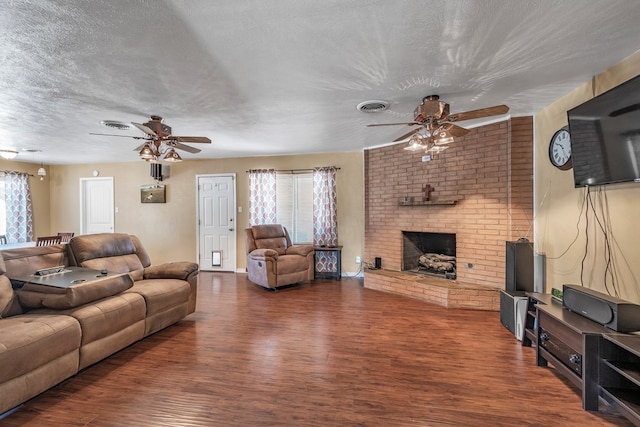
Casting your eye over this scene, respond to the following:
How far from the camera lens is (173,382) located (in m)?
2.10

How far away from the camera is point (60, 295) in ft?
7.07

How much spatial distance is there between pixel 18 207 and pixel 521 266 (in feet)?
29.9

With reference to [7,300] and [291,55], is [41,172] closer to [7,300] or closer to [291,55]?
[7,300]

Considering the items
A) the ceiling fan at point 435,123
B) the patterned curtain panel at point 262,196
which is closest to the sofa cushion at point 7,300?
the ceiling fan at point 435,123

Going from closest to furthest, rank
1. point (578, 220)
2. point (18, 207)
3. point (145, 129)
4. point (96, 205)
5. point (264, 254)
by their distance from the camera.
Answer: point (578, 220) < point (145, 129) < point (264, 254) < point (18, 207) < point (96, 205)

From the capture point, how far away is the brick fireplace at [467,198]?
3.45 metres

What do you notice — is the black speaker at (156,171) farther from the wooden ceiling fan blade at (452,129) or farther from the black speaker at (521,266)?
the black speaker at (521,266)

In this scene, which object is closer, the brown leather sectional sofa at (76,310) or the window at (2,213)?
the brown leather sectional sofa at (76,310)

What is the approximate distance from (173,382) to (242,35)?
2.53 metres

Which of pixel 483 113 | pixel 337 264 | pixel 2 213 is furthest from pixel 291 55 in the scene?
pixel 2 213

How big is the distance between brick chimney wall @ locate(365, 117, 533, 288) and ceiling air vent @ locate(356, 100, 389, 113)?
61.0 inches

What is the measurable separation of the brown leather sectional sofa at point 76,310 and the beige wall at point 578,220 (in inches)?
160

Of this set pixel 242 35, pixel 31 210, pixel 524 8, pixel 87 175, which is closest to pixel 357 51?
pixel 242 35

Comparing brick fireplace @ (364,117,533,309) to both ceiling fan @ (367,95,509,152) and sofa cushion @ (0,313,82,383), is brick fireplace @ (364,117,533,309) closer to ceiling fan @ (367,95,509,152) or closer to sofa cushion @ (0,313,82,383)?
ceiling fan @ (367,95,509,152)
